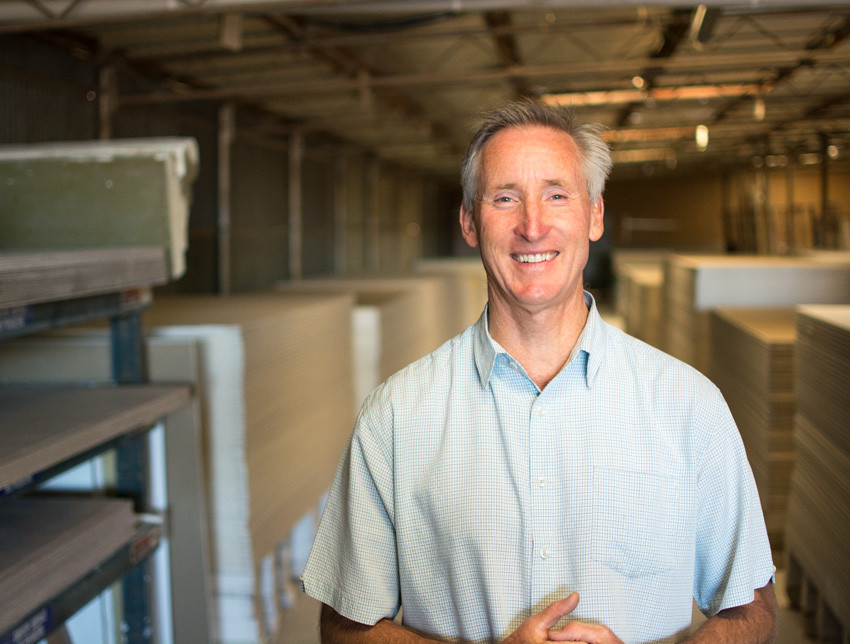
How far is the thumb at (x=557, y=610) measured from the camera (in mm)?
1654

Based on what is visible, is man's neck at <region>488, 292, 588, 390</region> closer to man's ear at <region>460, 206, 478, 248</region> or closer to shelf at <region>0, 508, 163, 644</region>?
man's ear at <region>460, 206, 478, 248</region>

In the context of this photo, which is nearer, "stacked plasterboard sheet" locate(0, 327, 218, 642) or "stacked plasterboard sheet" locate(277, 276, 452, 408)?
"stacked plasterboard sheet" locate(0, 327, 218, 642)

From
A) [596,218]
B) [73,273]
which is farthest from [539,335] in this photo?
[73,273]

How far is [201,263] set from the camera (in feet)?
35.6

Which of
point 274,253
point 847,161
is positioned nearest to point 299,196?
point 274,253

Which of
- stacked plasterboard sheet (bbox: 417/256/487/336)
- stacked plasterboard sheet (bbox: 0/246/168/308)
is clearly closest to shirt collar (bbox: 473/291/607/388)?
stacked plasterboard sheet (bbox: 0/246/168/308)

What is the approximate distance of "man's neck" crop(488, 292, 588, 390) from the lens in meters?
1.95

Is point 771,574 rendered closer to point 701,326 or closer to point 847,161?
point 701,326

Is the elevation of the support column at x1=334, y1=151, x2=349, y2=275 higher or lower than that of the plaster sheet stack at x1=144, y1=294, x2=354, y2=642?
higher

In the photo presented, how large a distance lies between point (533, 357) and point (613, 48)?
915 cm

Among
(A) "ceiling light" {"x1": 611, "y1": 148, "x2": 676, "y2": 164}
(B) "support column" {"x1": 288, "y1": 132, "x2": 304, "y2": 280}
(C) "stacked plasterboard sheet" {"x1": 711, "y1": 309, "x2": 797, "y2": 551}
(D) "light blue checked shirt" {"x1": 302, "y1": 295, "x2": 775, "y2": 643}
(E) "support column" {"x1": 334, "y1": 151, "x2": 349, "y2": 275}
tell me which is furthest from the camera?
(A) "ceiling light" {"x1": 611, "y1": 148, "x2": 676, "y2": 164}

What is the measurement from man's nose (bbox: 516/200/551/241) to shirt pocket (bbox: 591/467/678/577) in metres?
0.58

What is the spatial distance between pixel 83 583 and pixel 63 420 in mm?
653

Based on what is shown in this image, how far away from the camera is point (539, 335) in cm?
196
